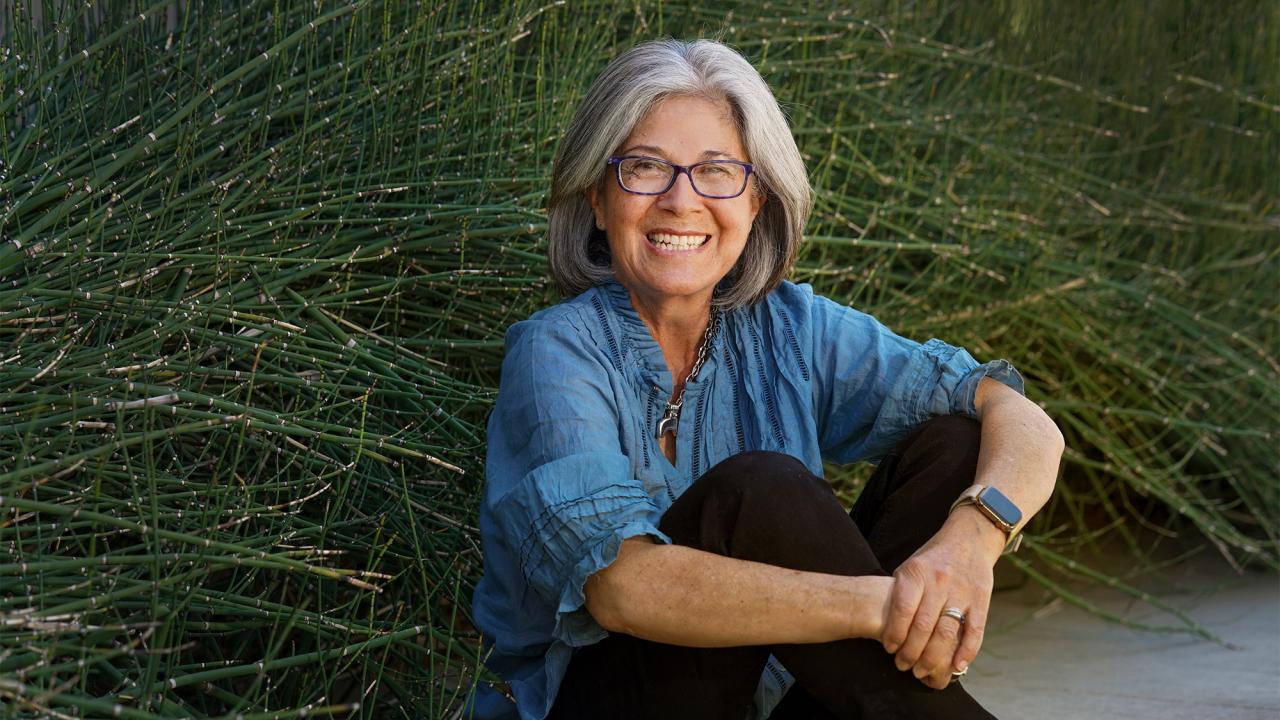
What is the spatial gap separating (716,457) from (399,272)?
68 cm

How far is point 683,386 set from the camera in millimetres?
1830

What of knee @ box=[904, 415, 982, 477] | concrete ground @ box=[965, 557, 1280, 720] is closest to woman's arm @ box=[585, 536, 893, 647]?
knee @ box=[904, 415, 982, 477]

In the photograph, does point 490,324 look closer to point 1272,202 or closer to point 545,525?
point 545,525

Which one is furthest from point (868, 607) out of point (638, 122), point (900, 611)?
point (638, 122)

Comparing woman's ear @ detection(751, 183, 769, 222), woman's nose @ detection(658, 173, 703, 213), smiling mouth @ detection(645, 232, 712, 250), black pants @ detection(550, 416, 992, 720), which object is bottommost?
black pants @ detection(550, 416, 992, 720)

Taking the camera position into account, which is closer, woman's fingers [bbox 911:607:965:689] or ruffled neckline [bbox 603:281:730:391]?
woman's fingers [bbox 911:607:965:689]

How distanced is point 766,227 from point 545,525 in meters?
0.63

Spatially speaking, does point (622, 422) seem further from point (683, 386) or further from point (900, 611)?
Answer: point (900, 611)

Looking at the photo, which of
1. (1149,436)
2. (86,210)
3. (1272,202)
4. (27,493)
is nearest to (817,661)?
(27,493)

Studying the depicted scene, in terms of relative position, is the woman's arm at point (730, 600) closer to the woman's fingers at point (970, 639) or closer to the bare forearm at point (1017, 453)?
the woman's fingers at point (970, 639)

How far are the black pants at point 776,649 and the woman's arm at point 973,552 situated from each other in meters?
0.05

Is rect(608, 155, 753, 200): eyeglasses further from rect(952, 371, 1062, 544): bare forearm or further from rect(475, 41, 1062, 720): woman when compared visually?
rect(952, 371, 1062, 544): bare forearm

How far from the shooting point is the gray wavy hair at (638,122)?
69.3 inches

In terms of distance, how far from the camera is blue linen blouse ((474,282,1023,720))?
1.52 metres
